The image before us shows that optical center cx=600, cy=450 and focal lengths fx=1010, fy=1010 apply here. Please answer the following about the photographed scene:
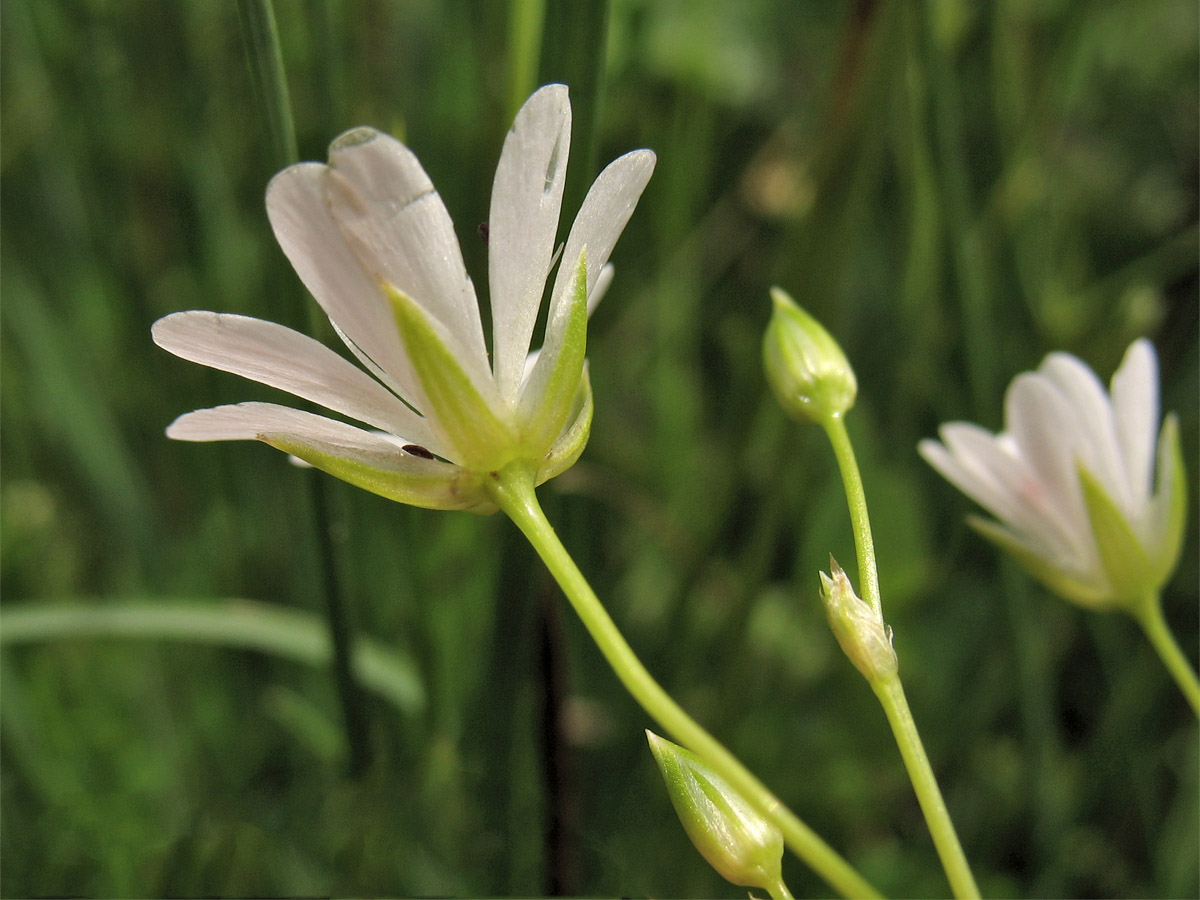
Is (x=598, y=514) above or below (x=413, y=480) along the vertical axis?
below

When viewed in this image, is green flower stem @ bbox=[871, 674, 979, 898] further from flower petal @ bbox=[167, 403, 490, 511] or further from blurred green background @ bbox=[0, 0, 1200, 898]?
blurred green background @ bbox=[0, 0, 1200, 898]

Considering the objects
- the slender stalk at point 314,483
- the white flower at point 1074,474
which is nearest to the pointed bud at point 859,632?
the white flower at point 1074,474

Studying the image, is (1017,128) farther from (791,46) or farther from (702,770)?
(702,770)

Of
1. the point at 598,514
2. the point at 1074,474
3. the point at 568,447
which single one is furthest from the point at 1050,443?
the point at 598,514

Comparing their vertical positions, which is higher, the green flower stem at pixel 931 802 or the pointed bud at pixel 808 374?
the pointed bud at pixel 808 374

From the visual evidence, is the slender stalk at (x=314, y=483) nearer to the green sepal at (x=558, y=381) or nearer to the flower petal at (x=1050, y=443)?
the green sepal at (x=558, y=381)

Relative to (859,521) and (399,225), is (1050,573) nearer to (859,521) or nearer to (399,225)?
(859,521)

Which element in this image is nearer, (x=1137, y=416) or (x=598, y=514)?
(x=1137, y=416)
